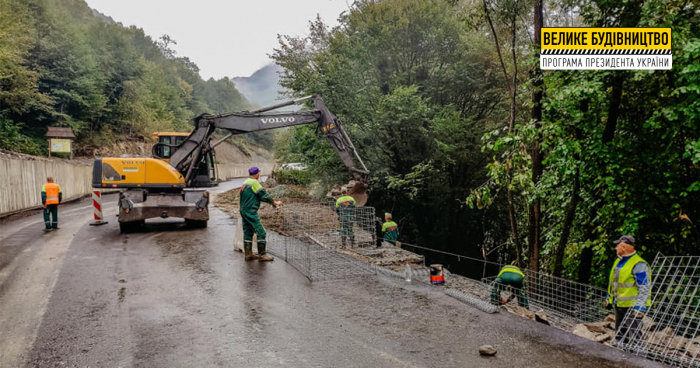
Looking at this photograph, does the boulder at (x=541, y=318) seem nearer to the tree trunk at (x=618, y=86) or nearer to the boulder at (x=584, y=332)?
the boulder at (x=584, y=332)

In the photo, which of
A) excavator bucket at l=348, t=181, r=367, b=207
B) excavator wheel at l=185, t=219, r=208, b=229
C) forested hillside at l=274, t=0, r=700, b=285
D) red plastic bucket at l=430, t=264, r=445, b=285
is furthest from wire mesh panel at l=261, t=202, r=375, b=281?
excavator wheel at l=185, t=219, r=208, b=229

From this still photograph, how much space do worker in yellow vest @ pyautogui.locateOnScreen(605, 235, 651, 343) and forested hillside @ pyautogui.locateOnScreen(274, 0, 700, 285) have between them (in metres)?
1.84

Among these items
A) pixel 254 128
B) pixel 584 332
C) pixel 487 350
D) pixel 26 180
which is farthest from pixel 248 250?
pixel 26 180

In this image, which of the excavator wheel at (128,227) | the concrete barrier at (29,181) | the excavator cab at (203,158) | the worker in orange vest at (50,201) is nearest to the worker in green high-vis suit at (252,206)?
the excavator cab at (203,158)

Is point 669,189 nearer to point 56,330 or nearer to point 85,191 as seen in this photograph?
point 56,330

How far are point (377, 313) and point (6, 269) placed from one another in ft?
24.6

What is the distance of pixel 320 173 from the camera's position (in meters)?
19.6

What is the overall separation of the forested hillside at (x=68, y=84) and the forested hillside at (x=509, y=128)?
23006 mm

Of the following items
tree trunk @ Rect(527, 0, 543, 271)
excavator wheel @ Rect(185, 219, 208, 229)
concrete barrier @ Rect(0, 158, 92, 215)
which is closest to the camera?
tree trunk @ Rect(527, 0, 543, 271)

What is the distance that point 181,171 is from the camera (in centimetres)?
1299

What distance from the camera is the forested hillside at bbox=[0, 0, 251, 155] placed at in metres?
31.8

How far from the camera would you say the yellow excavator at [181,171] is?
12266mm

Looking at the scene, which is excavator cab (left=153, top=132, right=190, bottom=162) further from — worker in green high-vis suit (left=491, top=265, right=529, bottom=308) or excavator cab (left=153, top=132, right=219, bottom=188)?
worker in green high-vis suit (left=491, top=265, right=529, bottom=308)

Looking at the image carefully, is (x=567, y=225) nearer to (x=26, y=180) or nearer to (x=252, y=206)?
(x=252, y=206)
